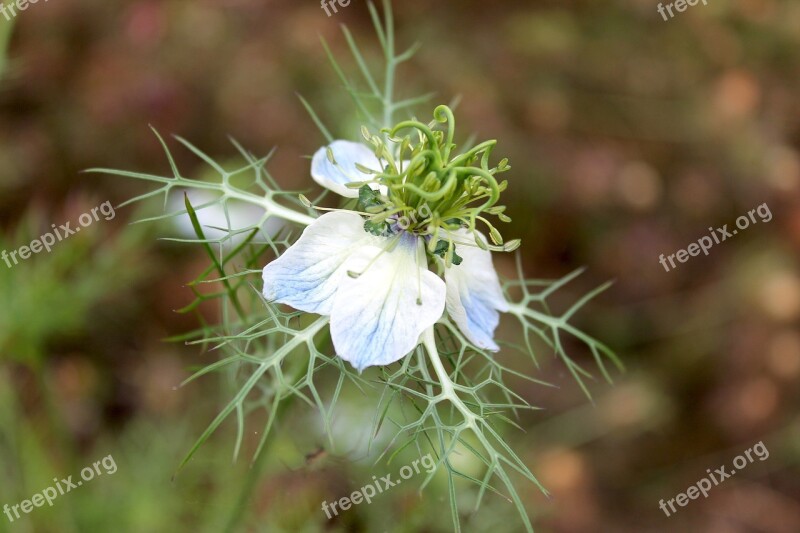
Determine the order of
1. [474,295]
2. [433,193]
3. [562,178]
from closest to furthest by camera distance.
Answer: [433,193] < [474,295] < [562,178]

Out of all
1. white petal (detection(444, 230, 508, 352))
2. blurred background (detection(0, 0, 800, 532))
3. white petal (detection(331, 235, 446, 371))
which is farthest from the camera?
blurred background (detection(0, 0, 800, 532))

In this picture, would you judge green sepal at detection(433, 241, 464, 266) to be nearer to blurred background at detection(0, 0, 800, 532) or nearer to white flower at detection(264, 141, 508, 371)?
white flower at detection(264, 141, 508, 371)

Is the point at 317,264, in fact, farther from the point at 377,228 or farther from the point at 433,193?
the point at 433,193

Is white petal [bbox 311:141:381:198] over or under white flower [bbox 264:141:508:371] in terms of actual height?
over

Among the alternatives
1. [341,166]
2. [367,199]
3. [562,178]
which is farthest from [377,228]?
[562,178]

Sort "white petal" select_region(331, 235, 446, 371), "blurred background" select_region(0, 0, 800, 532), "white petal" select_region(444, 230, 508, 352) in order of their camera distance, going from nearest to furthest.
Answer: "white petal" select_region(331, 235, 446, 371) → "white petal" select_region(444, 230, 508, 352) → "blurred background" select_region(0, 0, 800, 532)

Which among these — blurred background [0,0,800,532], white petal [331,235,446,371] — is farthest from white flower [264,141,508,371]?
blurred background [0,0,800,532]
